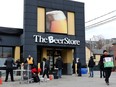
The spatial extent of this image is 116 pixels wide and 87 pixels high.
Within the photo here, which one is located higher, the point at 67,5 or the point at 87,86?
the point at 67,5

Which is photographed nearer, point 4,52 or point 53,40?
point 53,40

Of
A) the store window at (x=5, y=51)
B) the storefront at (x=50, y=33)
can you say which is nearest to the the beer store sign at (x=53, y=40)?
the storefront at (x=50, y=33)

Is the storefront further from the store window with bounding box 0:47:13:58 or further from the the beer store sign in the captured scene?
the store window with bounding box 0:47:13:58

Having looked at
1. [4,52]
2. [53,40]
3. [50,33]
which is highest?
[50,33]

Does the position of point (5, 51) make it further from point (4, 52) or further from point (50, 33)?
point (50, 33)

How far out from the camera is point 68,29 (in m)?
31.5

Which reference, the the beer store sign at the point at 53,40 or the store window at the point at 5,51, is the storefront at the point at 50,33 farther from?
the store window at the point at 5,51

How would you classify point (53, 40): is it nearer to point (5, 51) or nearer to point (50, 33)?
point (50, 33)

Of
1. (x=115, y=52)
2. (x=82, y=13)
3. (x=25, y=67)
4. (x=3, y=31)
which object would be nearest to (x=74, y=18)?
(x=82, y=13)

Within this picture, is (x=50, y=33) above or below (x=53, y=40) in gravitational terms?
above

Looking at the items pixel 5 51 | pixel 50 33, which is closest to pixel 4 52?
pixel 5 51

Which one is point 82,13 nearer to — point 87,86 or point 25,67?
point 25,67

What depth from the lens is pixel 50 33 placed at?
98.6ft

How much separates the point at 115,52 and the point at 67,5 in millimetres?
53079
